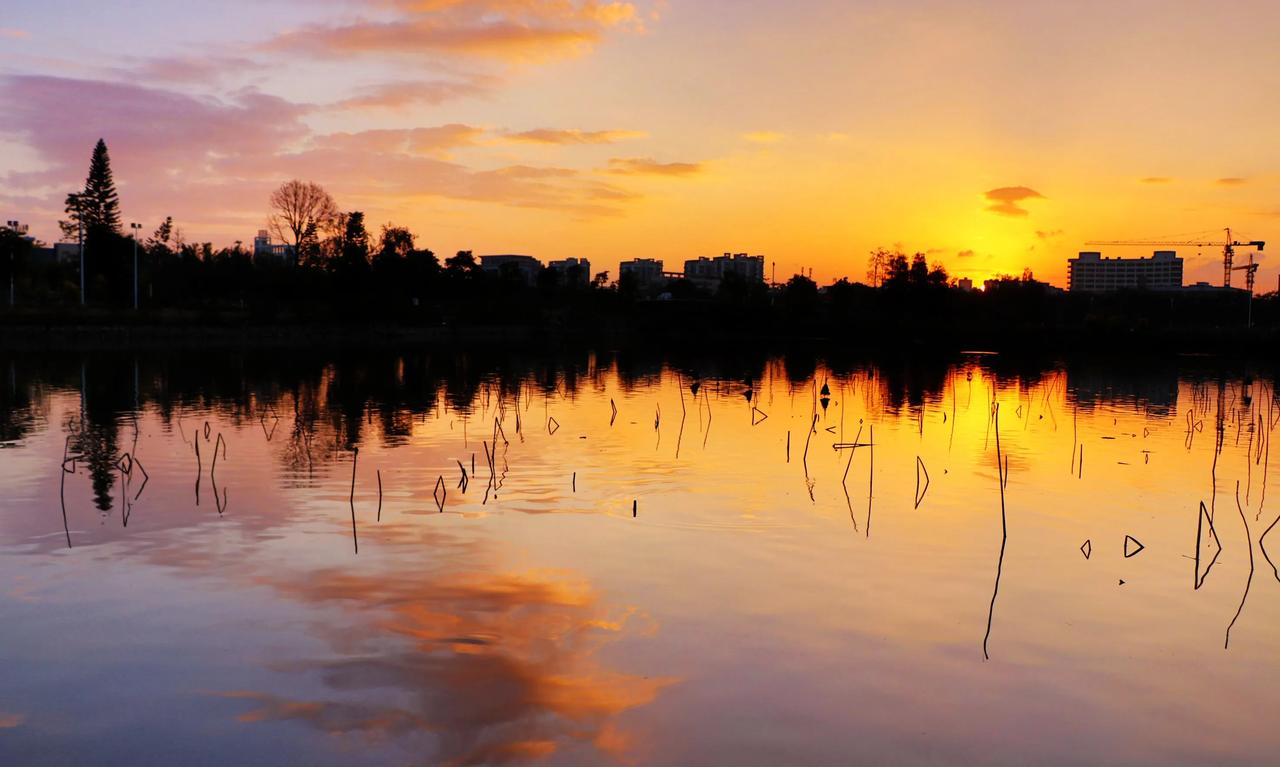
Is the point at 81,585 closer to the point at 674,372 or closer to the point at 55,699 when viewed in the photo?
the point at 55,699

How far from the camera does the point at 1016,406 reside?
144ft

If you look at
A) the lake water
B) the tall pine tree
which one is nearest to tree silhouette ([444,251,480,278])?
the tall pine tree

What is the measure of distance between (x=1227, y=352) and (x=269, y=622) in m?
114

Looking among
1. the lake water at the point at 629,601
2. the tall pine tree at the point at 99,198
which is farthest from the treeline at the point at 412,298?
the lake water at the point at 629,601

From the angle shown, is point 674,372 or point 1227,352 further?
point 1227,352

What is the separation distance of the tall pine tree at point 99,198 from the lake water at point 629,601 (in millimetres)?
107534

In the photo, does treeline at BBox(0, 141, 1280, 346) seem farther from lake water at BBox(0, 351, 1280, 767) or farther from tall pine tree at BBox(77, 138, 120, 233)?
lake water at BBox(0, 351, 1280, 767)

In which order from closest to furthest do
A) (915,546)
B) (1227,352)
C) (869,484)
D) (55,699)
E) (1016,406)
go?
(55,699) → (915,546) → (869,484) → (1016,406) → (1227,352)

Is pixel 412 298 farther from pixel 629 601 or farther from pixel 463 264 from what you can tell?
pixel 629 601

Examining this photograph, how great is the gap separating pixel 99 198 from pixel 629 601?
13260 centimetres

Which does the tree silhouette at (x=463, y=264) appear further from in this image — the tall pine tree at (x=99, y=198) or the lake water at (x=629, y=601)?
the lake water at (x=629, y=601)

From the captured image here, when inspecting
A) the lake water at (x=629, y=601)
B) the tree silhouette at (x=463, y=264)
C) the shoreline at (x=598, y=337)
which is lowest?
the lake water at (x=629, y=601)

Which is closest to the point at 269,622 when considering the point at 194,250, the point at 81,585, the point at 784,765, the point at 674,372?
the point at 81,585

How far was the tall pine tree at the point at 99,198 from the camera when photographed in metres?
120
